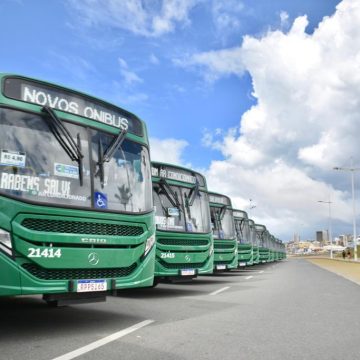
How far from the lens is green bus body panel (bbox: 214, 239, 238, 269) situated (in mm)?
16625

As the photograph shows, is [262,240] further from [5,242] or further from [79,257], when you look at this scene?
[5,242]

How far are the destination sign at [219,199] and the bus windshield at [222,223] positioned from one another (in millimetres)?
248

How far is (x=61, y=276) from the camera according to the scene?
5977mm

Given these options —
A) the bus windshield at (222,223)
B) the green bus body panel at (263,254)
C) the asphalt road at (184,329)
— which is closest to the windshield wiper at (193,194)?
the asphalt road at (184,329)

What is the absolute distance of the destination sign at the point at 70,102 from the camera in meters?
6.10

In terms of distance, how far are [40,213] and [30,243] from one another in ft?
1.17

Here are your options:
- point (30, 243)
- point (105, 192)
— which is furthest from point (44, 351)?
point (105, 192)

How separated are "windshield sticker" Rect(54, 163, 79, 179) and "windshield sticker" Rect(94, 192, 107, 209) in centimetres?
37

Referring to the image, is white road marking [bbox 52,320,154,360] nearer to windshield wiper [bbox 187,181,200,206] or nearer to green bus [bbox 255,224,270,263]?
windshield wiper [bbox 187,181,200,206]

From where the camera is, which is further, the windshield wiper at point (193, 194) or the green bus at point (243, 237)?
the green bus at point (243, 237)

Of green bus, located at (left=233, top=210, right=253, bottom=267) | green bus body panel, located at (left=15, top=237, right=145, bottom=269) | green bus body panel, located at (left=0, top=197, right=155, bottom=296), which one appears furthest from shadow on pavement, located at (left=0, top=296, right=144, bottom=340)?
green bus, located at (left=233, top=210, right=253, bottom=267)

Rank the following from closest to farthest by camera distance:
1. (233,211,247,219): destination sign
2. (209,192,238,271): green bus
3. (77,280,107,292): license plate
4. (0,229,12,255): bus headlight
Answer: (0,229,12,255): bus headlight → (77,280,107,292): license plate → (209,192,238,271): green bus → (233,211,247,219): destination sign

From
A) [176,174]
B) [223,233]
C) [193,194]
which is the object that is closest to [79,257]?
[176,174]

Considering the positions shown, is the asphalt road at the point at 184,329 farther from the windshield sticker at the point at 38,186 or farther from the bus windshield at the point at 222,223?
the bus windshield at the point at 222,223
